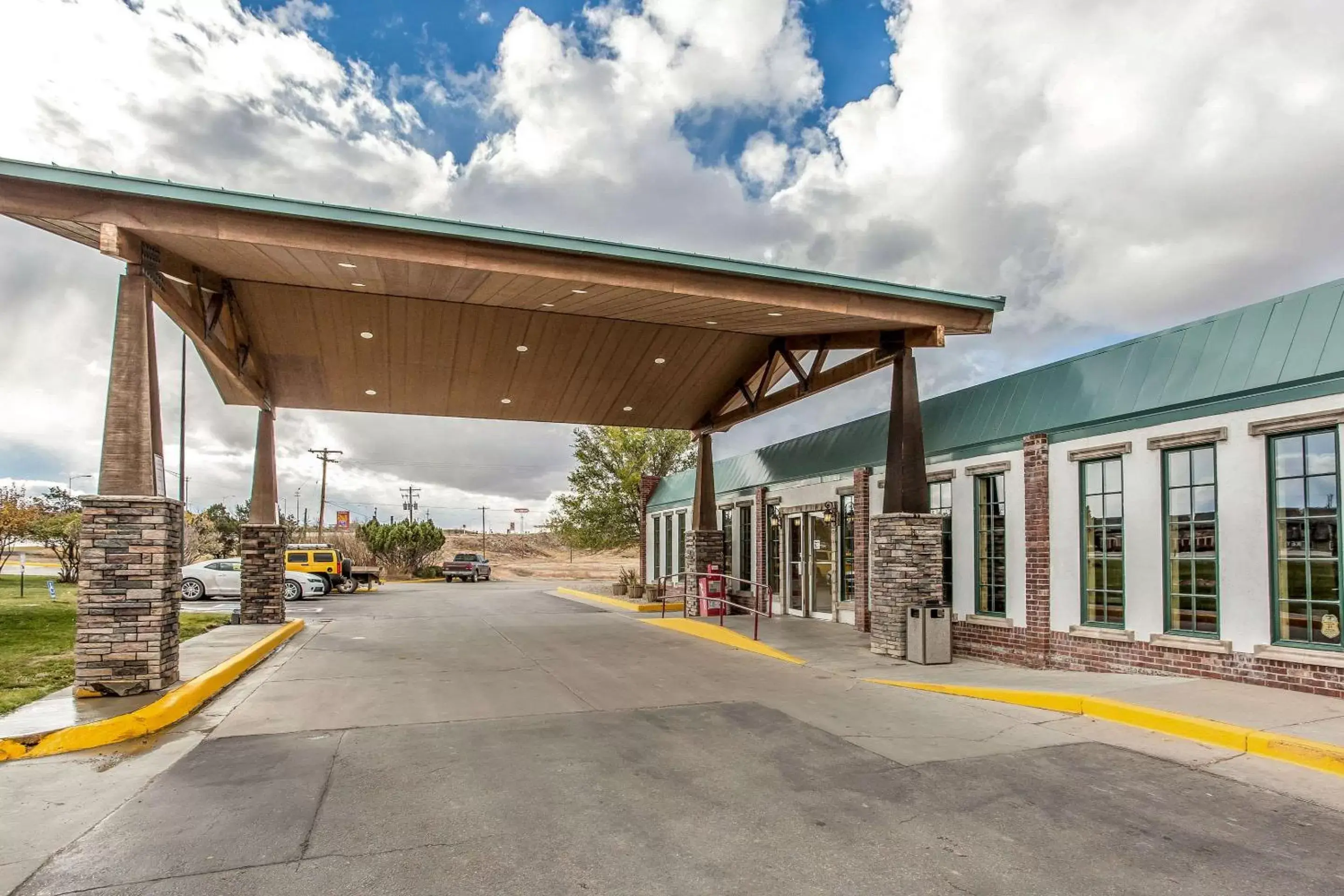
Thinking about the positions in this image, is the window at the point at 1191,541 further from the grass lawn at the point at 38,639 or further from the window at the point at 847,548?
the grass lawn at the point at 38,639

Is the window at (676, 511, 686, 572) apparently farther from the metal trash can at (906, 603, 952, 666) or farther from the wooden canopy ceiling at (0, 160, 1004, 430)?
the metal trash can at (906, 603, 952, 666)

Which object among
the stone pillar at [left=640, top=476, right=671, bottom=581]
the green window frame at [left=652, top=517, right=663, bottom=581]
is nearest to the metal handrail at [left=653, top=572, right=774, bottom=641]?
the green window frame at [left=652, top=517, right=663, bottom=581]

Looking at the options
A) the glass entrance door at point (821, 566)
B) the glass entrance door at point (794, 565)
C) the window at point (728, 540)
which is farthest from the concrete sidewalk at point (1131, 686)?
the window at point (728, 540)

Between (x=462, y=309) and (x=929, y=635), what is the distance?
9.83m

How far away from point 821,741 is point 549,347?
1153cm

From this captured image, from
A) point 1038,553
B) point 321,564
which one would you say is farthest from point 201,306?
point 321,564

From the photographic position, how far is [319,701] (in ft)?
31.1

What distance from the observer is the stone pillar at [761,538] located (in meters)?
20.6

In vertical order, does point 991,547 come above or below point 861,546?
above

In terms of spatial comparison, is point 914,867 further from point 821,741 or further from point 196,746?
point 196,746

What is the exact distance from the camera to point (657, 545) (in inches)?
1194

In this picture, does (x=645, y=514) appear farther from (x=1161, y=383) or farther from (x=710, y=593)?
(x=1161, y=383)

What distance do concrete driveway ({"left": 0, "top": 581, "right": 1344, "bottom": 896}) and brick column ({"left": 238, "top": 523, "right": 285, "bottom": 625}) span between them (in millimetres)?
8656

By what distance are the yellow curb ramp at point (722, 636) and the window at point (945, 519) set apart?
2788 millimetres
